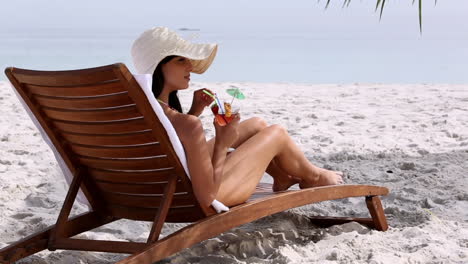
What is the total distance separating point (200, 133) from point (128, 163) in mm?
363

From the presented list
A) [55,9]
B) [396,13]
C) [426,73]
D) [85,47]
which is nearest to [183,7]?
[55,9]

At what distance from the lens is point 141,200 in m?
3.15

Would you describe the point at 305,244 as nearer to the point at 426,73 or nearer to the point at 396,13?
the point at 426,73

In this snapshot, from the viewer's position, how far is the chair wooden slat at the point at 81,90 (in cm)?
267

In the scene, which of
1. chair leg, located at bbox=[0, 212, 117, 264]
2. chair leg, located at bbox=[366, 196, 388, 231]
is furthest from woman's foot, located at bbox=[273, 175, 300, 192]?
chair leg, located at bbox=[0, 212, 117, 264]

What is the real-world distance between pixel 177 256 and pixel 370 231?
0.95 metres

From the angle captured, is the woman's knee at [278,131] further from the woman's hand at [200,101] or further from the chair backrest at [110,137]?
the chair backrest at [110,137]

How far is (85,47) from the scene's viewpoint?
70.6 feet

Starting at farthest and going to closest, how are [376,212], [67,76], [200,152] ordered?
[376,212] → [200,152] → [67,76]

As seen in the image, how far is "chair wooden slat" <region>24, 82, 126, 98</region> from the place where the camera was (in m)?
2.67

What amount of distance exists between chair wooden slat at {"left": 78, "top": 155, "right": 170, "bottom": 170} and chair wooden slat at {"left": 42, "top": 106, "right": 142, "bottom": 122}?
0.73 feet

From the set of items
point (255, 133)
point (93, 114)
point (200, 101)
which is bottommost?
point (255, 133)

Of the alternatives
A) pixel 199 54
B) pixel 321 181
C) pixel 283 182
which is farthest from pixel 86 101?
pixel 321 181

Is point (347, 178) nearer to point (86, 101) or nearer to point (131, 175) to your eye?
point (131, 175)
